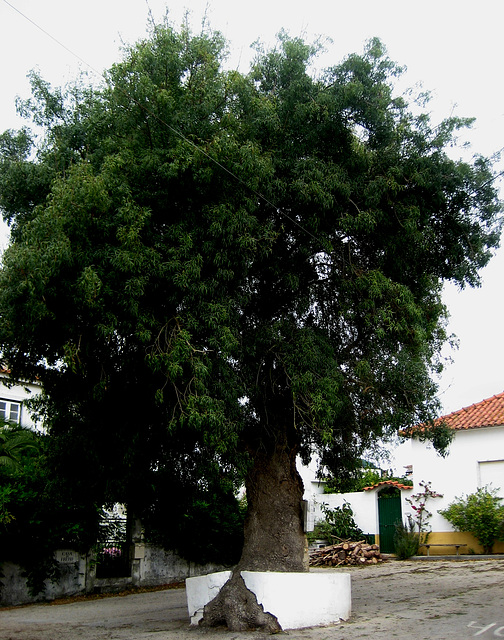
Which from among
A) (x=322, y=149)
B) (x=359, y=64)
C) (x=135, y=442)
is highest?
(x=359, y=64)

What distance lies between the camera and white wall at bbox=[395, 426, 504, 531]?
21.5 m

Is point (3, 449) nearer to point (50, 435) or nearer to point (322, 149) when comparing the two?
point (50, 435)

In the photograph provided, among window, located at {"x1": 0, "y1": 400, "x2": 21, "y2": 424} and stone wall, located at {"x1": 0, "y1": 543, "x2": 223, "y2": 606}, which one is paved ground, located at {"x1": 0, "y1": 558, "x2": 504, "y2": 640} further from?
window, located at {"x1": 0, "y1": 400, "x2": 21, "y2": 424}

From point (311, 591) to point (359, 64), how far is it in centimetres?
863

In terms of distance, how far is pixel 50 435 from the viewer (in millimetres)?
12539

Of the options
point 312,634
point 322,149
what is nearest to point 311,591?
point 312,634

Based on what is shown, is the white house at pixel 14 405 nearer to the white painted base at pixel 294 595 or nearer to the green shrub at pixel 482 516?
the white painted base at pixel 294 595

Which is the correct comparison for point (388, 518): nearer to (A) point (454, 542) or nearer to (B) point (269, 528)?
(A) point (454, 542)

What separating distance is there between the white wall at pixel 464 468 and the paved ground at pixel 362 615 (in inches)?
210

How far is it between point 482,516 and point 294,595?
12371 mm

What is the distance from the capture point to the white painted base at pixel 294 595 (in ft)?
32.2

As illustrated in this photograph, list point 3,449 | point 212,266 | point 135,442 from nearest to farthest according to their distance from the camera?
1. point 212,266
2. point 135,442
3. point 3,449

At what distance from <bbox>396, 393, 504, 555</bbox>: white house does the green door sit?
1.00 m

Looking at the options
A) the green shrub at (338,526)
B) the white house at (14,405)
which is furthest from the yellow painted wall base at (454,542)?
the white house at (14,405)
